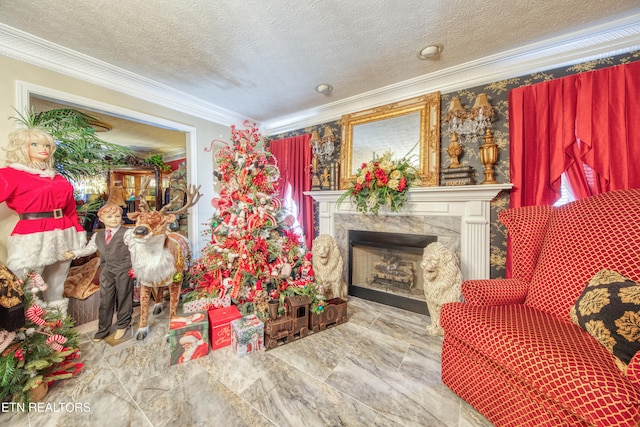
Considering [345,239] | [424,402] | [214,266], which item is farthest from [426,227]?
[214,266]

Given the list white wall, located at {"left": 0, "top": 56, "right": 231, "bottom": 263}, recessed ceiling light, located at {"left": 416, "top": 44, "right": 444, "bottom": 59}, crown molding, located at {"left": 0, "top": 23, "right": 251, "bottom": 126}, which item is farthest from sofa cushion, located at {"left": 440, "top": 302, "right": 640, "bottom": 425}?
crown molding, located at {"left": 0, "top": 23, "right": 251, "bottom": 126}

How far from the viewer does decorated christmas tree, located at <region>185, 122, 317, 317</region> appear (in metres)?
2.23

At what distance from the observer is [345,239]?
3.07 meters

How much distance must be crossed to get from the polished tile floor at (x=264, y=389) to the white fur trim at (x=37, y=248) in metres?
0.75

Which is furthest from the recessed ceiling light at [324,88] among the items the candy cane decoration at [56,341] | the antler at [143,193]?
the candy cane decoration at [56,341]

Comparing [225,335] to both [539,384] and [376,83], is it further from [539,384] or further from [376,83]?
[376,83]

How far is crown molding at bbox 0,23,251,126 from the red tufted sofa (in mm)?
3683

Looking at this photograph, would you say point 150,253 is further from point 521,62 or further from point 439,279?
point 521,62

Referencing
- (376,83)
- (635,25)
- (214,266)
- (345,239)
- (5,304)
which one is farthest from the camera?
(345,239)

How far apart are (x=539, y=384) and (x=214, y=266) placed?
2.49 metres

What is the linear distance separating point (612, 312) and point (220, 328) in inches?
91.4

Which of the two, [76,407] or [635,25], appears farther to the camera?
[635,25]

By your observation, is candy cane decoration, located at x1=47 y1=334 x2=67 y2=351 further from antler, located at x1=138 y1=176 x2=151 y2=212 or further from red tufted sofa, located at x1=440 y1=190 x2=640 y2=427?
red tufted sofa, located at x1=440 y1=190 x2=640 y2=427

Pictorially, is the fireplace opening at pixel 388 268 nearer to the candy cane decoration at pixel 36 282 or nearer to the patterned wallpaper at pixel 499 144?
the patterned wallpaper at pixel 499 144
